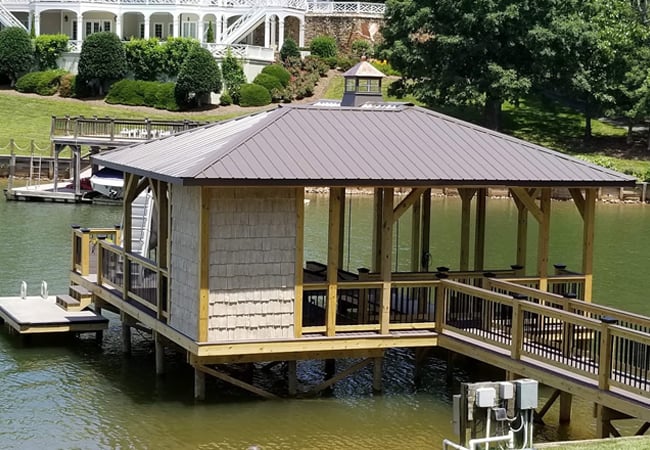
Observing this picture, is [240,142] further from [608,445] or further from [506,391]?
[608,445]

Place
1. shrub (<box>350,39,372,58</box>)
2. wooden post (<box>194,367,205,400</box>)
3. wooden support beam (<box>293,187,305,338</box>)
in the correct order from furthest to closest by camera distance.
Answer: shrub (<box>350,39,372,58</box>) < wooden post (<box>194,367,205,400</box>) < wooden support beam (<box>293,187,305,338</box>)

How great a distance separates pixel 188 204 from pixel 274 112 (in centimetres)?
272

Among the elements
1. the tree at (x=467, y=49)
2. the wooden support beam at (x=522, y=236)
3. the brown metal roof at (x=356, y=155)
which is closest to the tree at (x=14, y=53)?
the tree at (x=467, y=49)

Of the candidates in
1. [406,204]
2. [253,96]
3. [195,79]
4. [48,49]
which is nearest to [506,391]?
[406,204]

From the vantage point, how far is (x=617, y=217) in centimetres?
4481

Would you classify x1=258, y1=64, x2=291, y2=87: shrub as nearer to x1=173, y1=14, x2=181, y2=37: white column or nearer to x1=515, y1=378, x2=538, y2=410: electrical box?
x1=173, y1=14, x2=181, y2=37: white column

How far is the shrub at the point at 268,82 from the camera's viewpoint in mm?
62750

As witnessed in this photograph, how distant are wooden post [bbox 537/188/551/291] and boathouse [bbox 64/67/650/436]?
35 millimetres

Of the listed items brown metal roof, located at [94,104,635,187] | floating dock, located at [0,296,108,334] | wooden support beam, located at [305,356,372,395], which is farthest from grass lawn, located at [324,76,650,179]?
wooden support beam, located at [305,356,372,395]

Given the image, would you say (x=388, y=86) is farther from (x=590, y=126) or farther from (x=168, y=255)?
(x=168, y=255)

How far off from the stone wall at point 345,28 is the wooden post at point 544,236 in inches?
2178

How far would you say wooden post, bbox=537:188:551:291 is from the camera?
18.9 m

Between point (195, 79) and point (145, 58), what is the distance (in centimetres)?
461

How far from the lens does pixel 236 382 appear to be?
17891 mm
